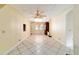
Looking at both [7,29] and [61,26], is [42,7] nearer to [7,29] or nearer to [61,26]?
[7,29]

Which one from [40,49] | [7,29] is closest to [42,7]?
[7,29]

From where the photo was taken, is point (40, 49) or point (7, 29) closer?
point (7, 29)

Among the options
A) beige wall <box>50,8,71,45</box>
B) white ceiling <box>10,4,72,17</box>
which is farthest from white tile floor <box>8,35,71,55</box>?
white ceiling <box>10,4,72,17</box>

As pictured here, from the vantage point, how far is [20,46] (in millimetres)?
3656

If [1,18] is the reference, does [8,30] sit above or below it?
below

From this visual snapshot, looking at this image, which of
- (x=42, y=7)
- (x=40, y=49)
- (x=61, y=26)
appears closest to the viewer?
(x=42, y=7)

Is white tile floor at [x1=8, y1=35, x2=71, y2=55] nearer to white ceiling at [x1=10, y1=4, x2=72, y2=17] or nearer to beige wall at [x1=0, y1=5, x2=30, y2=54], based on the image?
beige wall at [x1=0, y1=5, x2=30, y2=54]

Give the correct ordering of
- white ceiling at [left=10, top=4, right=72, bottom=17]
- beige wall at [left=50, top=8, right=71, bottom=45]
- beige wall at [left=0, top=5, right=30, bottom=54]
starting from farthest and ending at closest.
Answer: beige wall at [left=50, top=8, right=71, bottom=45], beige wall at [left=0, top=5, right=30, bottom=54], white ceiling at [left=10, top=4, right=72, bottom=17]

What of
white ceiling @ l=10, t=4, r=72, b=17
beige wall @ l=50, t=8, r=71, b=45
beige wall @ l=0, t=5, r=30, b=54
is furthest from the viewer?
beige wall @ l=50, t=8, r=71, b=45

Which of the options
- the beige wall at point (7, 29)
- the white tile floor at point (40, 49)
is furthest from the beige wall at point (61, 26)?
the beige wall at point (7, 29)

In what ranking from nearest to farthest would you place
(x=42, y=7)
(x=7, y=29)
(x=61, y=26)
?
1. (x=42, y=7)
2. (x=7, y=29)
3. (x=61, y=26)

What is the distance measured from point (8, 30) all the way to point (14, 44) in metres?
0.41

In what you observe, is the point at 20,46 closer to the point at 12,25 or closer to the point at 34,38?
the point at 12,25
